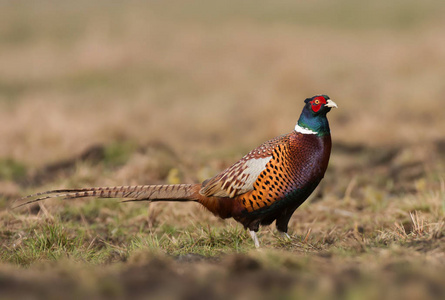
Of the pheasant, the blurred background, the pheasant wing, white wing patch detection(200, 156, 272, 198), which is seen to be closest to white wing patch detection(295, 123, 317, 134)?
the pheasant

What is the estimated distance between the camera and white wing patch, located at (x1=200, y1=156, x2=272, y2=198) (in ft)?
14.2

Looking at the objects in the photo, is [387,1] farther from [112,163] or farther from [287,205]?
[287,205]

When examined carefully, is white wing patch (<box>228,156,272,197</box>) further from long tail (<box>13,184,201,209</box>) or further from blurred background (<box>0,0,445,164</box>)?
blurred background (<box>0,0,445,164</box>)

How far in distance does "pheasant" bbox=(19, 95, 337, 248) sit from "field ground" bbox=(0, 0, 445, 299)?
22 centimetres

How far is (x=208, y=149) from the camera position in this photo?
951cm

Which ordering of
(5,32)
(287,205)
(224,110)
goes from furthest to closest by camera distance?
(5,32)
(224,110)
(287,205)

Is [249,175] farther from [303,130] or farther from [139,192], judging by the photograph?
[139,192]

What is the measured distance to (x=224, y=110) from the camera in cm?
1150

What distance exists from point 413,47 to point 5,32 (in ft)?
44.9

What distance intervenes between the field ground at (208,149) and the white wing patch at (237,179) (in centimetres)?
31

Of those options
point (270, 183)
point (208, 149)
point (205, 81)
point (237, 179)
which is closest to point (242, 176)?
point (237, 179)

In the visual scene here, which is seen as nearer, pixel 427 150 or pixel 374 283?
pixel 374 283

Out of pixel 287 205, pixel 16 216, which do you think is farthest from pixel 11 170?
pixel 287 205

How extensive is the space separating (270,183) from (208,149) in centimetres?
532
